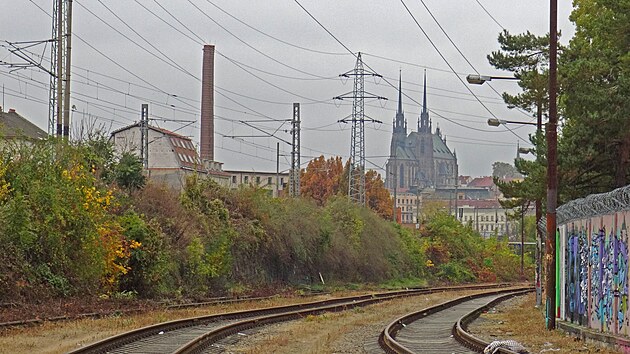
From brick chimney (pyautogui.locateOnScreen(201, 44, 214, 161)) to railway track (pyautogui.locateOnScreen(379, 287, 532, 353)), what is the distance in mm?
53662

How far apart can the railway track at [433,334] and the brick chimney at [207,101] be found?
53.7m

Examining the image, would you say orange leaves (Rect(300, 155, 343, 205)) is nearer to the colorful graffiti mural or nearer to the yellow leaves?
the yellow leaves

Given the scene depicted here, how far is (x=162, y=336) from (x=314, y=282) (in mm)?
34543

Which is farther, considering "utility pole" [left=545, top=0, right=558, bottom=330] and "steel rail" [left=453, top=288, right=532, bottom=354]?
"utility pole" [left=545, top=0, right=558, bottom=330]

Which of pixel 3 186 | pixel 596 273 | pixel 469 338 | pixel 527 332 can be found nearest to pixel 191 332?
pixel 469 338

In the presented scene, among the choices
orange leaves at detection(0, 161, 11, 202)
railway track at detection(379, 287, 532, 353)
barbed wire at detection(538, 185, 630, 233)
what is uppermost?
orange leaves at detection(0, 161, 11, 202)

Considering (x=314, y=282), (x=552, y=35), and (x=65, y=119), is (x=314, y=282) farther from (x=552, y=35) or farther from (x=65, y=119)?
(x=552, y=35)

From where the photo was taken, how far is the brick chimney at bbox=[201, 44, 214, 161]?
90.1 m

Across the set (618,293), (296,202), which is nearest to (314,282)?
(296,202)

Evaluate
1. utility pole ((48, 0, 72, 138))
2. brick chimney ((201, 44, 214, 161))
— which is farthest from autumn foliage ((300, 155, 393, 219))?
utility pole ((48, 0, 72, 138))

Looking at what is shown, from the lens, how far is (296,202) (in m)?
57.2

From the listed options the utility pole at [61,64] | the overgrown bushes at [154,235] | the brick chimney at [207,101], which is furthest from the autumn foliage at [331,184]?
the utility pole at [61,64]

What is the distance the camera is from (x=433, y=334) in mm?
25938

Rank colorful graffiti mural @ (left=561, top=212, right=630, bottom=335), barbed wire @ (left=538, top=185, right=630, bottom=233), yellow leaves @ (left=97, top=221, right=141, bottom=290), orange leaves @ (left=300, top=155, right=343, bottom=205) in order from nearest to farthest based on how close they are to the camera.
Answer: barbed wire @ (left=538, top=185, right=630, bottom=233) → colorful graffiti mural @ (left=561, top=212, right=630, bottom=335) → yellow leaves @ (left=97, top=221, right=141, bottom=290) → orange leaves @ (left=300, top=155, right=343, bottom=205)
